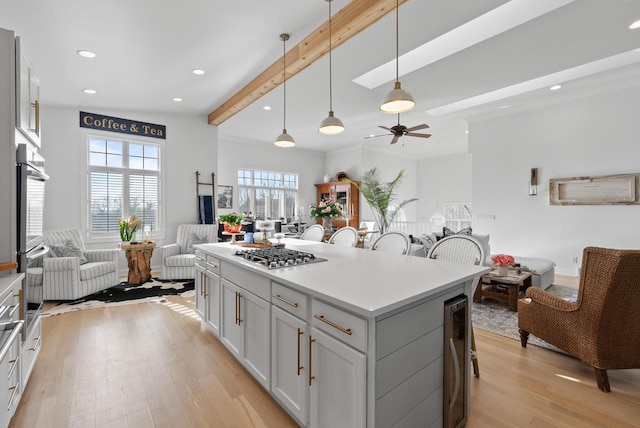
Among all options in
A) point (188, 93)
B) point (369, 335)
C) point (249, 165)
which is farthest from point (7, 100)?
point (249, 165)

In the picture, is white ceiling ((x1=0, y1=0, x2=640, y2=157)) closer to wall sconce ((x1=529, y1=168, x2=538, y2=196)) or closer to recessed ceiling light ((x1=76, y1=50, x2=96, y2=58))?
recessed ceiling light ((x1=76, y1=50, x2=96, y2=58))

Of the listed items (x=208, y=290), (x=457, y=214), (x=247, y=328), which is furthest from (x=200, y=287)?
(x=457, y=214)

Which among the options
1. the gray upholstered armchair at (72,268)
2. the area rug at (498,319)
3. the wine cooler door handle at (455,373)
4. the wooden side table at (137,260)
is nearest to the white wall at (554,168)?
the area rug at (498,319)

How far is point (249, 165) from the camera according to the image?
8.12m

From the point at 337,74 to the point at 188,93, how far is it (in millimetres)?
2362

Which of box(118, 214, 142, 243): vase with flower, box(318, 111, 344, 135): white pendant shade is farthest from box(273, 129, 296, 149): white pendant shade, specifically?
box(118, 214, 142, 243): vase with flower

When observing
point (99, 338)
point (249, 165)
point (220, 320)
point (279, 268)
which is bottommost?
point (99, 338)

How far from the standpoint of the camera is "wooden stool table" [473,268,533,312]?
3523 mm

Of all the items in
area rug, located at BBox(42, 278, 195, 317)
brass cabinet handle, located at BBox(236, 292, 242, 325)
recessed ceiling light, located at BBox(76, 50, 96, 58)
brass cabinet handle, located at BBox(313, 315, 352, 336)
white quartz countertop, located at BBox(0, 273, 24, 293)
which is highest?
recessed ceiling light, located at BBox(76, 50, 96, 58)

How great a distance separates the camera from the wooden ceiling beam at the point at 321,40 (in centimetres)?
253

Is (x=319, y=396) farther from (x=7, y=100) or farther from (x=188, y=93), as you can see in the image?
(x=188, y=93)

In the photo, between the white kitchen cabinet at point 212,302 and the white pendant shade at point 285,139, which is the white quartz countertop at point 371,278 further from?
the white pendant shade at point 285,139

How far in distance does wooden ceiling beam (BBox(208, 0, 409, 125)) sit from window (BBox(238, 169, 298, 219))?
358 cm

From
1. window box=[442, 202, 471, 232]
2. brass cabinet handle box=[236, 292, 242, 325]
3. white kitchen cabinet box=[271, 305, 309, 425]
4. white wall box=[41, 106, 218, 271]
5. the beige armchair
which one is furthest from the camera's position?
window box=[442, 202, 471, 232]
